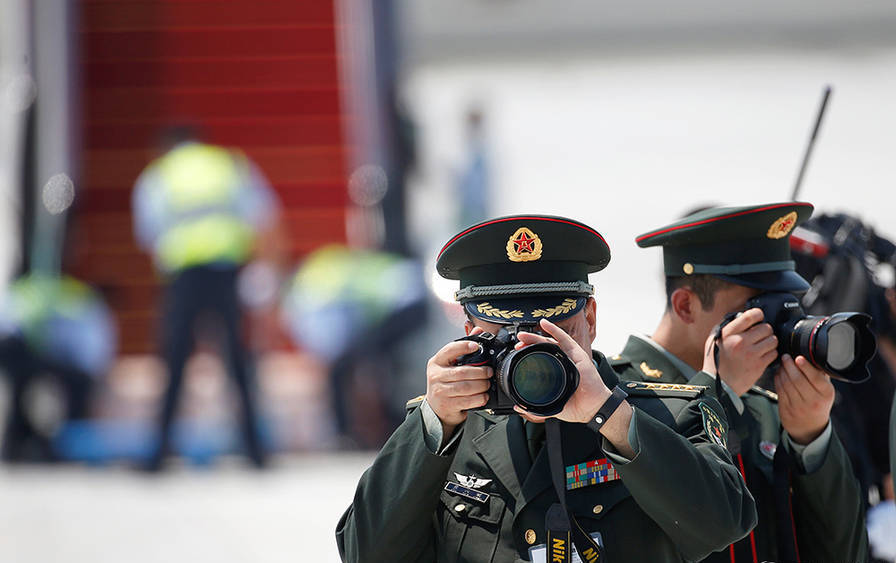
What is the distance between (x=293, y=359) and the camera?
7258mm

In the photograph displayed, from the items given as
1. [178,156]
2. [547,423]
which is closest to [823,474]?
[547,423]

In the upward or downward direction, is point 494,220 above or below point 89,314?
above

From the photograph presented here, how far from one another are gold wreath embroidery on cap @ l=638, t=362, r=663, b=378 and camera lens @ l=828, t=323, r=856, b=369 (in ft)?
1.37

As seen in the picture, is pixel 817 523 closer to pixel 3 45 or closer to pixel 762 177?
pixel 3 45

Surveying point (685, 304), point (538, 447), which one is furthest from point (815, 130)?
point (538, 447)

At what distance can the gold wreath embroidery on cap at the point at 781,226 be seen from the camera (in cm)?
219

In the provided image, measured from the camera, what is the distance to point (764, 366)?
Answer: 203cm

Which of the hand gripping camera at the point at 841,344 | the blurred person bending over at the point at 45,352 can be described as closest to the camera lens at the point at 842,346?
the hand gripping camera at the point at 841,344

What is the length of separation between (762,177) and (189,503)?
6.69 m

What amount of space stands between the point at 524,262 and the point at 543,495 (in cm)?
35

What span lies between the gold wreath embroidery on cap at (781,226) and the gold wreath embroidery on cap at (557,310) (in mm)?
591

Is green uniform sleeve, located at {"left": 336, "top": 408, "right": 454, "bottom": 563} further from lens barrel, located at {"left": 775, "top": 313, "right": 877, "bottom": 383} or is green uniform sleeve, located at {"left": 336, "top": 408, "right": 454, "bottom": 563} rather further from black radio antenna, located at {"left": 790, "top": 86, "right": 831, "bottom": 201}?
black radio antenna, located at {"left": 790, "top": 86, "right": 831, "bottom": 201}

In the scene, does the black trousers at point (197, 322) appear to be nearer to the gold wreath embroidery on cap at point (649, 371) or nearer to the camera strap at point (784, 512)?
the gold wreath embroidery on cap at point (649, 371)

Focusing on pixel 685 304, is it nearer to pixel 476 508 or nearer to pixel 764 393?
pixel 764 393
